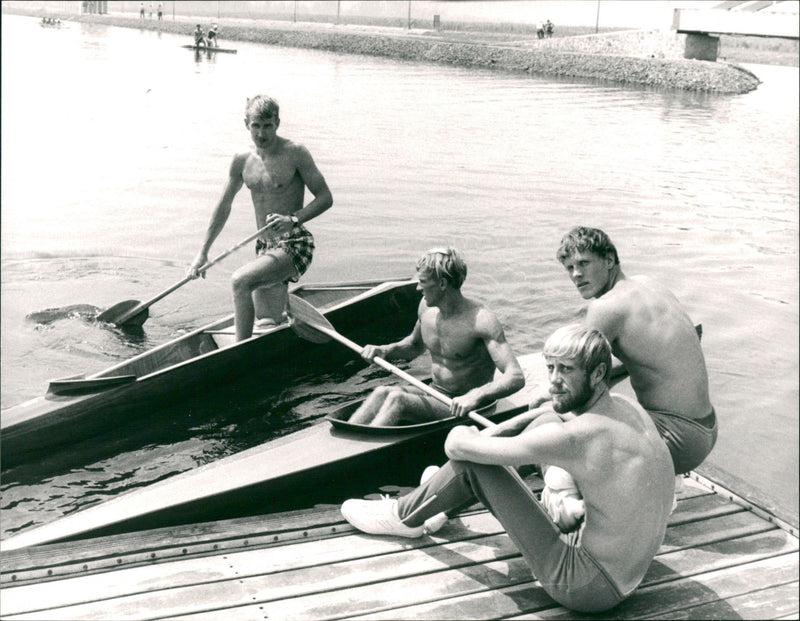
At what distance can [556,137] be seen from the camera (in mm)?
24172

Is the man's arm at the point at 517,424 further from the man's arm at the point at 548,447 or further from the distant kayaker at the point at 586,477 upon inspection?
the man's arm at the point at 548,447

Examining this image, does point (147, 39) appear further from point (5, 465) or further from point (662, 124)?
point (5, 465)

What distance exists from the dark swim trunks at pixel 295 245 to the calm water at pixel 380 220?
964 mm

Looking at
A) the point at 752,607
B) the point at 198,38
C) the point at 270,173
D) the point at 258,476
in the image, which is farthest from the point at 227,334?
the point at 198,38

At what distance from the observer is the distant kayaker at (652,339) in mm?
4477

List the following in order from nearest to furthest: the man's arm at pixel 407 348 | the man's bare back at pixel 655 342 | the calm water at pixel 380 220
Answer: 1. the man's bare back at pixel 655 342
2. the man's arm at pixel 407 348
3. the calm water at pixel 380 220

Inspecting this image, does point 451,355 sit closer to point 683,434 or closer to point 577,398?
point 683,434

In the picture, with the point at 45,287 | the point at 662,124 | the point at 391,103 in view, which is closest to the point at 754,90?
the point at 662,124

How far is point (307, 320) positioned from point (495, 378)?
7.25 feet

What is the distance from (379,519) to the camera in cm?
461

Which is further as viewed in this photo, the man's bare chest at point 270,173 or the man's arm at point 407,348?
the man's bare chest at point 270,173

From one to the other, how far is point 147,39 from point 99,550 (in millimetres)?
65900

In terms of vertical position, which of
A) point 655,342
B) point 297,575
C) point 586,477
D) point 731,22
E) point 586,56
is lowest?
point 297,575

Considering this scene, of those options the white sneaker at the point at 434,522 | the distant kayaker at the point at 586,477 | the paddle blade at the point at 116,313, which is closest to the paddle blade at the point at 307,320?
the paddle blade at the point at 116,313
